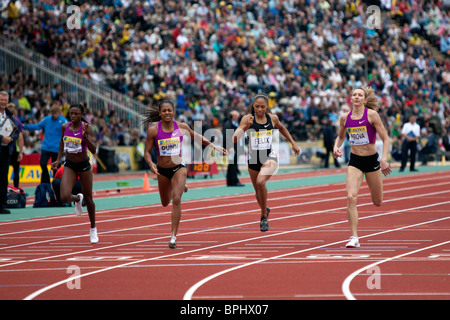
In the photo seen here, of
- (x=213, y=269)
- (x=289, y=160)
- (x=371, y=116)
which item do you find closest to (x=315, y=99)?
(x=289, y=160)

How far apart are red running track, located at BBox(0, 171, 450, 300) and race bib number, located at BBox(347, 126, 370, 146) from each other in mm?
1344

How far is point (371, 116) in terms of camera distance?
38.1 ft

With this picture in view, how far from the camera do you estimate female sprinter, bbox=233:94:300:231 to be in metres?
13.5

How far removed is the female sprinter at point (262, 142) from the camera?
13461 millimetres

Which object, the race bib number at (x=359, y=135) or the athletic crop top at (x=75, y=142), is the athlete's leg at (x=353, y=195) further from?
the athletic crop top at (x=75, y=142)

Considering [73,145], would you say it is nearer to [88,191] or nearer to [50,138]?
[88,191]

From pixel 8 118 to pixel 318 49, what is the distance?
2446 cm

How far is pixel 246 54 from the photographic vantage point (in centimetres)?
3622

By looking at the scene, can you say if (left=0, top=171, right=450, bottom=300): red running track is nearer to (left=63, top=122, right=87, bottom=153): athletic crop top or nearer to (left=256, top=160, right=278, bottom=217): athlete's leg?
(left=256, top=160, right=278, bottom=217): athlete's leg

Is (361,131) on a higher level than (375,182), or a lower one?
higher

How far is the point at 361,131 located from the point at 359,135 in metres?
0.06

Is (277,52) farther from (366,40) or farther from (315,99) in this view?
(366,40)

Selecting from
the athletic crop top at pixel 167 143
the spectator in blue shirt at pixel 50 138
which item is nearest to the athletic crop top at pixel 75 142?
the athletic crop top at pixel 167 143

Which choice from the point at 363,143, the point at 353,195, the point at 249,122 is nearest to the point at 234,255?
the point at 353,195
